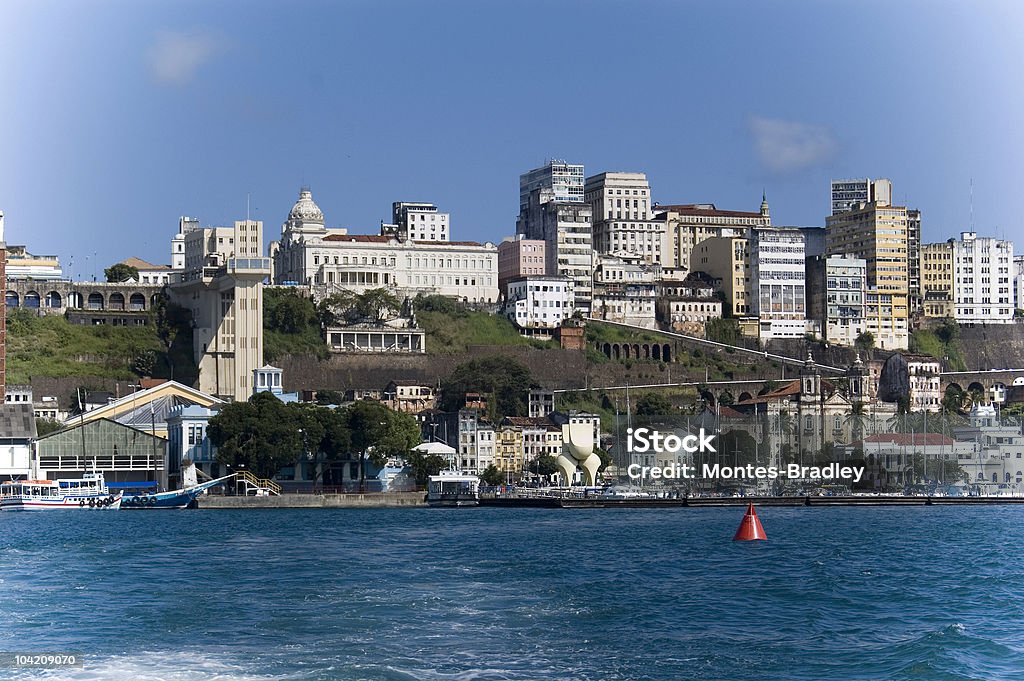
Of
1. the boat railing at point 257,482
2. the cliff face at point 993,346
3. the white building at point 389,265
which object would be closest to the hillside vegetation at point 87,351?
the white building at point 389,265

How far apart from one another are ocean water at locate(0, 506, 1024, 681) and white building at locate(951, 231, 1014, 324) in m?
102

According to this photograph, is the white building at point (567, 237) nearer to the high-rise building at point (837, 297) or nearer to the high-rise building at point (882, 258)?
the high-rise building at point (837, 297)

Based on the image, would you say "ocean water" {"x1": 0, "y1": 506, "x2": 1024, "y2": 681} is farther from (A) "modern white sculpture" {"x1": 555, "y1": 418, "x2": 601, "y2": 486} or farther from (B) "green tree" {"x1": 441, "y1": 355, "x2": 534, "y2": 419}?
(B) "green tree" {"x1": 441, "y1": 355, "x2": 534, "y2": 419}

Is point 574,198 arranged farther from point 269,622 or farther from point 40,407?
point 269,622

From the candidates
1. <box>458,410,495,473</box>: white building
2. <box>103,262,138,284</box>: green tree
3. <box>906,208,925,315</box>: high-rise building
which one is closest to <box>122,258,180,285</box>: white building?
<box>103,262,138,284</box>: green tree

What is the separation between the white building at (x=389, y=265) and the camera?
142 m

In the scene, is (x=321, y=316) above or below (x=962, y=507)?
above

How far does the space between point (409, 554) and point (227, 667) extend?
2208cm

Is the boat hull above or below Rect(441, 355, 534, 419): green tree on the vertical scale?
below

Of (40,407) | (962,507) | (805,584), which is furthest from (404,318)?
(805,584)

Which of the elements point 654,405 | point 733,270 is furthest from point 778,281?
point 654,405

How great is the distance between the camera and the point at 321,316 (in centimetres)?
13125

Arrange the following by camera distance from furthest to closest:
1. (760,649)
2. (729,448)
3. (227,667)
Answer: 1. (729,448)
2. (760,649)
3. (227,667)

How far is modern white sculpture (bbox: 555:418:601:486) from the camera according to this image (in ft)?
342
